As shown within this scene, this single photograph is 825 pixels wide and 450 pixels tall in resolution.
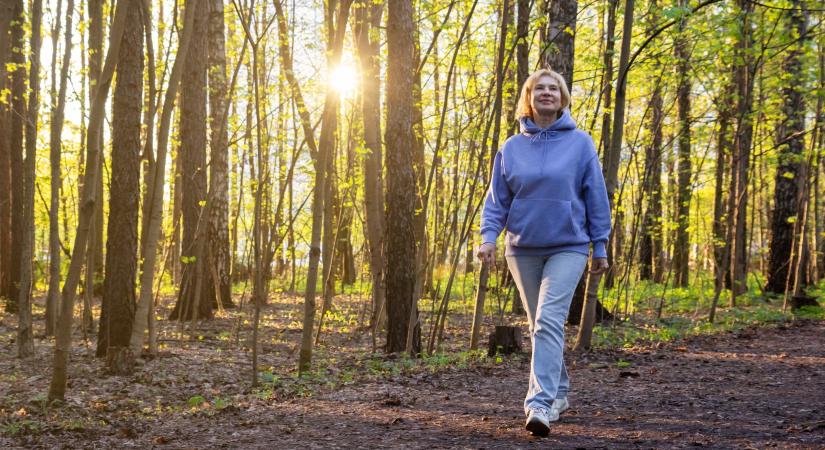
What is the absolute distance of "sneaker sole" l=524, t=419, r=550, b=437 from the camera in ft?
11.6

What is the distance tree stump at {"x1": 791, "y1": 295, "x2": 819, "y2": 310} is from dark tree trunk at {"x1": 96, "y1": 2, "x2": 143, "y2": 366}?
10.0 meters

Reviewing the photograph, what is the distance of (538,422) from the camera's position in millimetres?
3523

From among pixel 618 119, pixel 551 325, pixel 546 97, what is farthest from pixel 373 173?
pixel 551 325

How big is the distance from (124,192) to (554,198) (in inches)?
207

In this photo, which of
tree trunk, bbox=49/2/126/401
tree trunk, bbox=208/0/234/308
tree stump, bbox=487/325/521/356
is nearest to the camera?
tree trunk, bbox=49/2/126/401

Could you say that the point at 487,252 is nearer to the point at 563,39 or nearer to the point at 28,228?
the point at 28,228

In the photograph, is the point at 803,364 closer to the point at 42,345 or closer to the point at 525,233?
the point at 525,233

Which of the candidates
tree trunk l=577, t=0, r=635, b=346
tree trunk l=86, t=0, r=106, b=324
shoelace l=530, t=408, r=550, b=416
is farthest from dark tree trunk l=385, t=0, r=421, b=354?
shoelace l=530, t=408, r=550, b=416

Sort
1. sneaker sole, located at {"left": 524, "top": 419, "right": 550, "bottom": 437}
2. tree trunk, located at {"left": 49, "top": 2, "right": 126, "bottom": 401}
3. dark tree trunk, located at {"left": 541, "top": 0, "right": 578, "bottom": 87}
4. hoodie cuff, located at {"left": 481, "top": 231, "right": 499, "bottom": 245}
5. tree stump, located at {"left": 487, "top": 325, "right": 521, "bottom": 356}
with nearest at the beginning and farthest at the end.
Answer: sneaker sole, located at {"left": 524, "top": 419, "right": 550, "bottom": 437} < hoodie cuff, located at {"left": 481, "top": 231, "right": 499, "bottom": 245} < tree trunk, located at {"left": 49, "top": 2, "right": 126, "bottom": 401} < tree stump, located at {"left": 487, "top": 325, "right": 521, "bottom": 356} < dark tree trunk, located at {"left": 541, "top": 0, "right": 578, "bottom": 87}

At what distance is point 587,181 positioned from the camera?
3828 mm

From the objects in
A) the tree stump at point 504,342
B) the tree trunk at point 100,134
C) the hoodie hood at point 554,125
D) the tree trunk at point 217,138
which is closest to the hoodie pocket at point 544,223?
the hoodie hood at point 554,125

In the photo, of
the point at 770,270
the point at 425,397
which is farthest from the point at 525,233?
the point at 770,270

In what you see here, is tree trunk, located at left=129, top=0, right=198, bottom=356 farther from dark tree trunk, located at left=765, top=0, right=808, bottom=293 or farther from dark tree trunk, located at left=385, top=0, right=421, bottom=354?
dark tree trunk, located at left=765, top=0, right=808, bottom=293

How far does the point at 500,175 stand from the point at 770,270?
11.7 m
